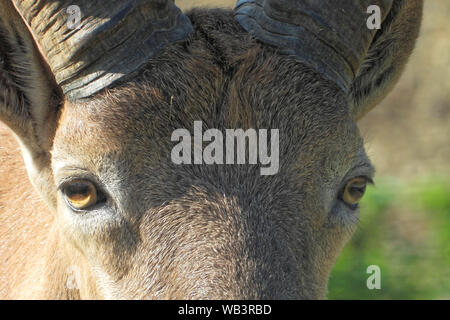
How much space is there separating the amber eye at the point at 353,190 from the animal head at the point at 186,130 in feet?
0.07

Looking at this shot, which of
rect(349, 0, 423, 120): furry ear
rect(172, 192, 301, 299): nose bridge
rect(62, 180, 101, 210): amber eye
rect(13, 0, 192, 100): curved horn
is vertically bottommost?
rect(172, 192, 301, 299): nose bridge

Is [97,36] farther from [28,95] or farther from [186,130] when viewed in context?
[186,130]

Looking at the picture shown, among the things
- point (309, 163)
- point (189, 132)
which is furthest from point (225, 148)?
point (309, 163)

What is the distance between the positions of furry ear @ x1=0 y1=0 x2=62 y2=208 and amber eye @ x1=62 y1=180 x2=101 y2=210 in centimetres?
36

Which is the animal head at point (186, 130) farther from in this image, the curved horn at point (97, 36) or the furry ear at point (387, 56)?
the furry ear at point (387, 56)

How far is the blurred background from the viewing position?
40.1 ft

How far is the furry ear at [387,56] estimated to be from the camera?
5656mm

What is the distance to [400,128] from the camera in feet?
60.1

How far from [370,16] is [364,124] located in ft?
41.9

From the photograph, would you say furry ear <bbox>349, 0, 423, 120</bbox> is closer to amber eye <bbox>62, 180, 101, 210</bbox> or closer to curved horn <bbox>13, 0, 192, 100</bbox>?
curved horn <bbox>13, 0, 192, 100</bbox>

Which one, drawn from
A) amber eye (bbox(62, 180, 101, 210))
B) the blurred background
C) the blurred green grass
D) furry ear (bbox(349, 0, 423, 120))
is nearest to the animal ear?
amber eye (bbox(62, 180, 101, 210))

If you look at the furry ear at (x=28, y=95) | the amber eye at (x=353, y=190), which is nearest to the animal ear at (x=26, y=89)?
the furry ear at (x=28, y=95)

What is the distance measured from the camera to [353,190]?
519 centimetres

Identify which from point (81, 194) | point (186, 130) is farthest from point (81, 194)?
point (186, 130)
